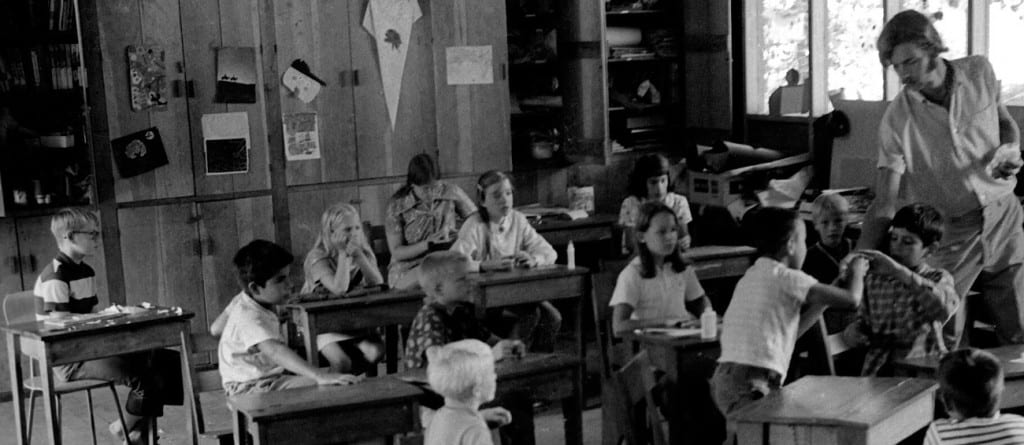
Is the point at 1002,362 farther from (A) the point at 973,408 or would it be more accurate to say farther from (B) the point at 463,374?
(B) the point at 463,374

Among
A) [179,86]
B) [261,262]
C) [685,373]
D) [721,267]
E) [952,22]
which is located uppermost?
[952,22]

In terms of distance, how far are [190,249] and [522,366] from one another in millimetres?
3643

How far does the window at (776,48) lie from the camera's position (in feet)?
29.9

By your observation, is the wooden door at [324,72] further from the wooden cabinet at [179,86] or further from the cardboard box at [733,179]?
the cardboard box at [733,179]

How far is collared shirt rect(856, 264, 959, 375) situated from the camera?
492cm

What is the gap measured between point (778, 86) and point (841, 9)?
796mm

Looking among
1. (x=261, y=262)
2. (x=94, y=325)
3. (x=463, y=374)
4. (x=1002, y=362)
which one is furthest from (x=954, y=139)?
(x=94, y=325)

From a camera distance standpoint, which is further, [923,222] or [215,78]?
[215,78]

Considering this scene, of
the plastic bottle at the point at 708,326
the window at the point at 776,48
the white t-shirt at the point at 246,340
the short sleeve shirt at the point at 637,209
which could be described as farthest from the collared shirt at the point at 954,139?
the window at the point at 776,48

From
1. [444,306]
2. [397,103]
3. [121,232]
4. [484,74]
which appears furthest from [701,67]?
[444,306]

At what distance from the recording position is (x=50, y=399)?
545 centimetres

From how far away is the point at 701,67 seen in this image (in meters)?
9.73

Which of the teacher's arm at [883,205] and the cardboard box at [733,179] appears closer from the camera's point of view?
the teacher's arm at [883,205]

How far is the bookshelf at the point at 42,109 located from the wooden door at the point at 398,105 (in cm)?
170
